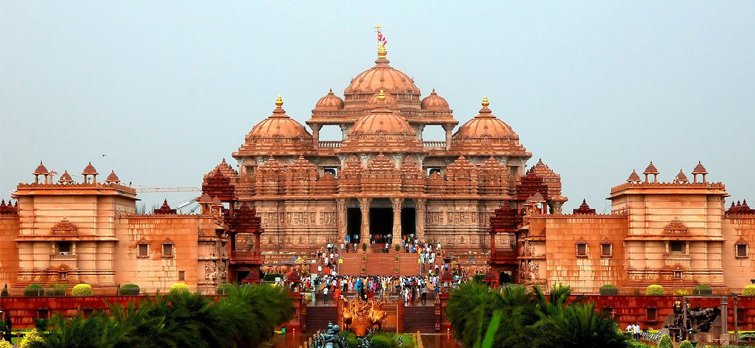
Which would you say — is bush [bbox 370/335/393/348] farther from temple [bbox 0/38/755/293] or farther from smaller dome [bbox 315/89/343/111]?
smaller dome [bbox 315/89/343/111]

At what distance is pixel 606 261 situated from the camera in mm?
87812

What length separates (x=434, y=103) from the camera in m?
138

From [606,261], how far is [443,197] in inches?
Answer: 1570

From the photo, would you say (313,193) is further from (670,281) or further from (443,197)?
(670,281)

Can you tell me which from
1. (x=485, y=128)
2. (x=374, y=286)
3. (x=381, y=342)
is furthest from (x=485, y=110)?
(x=381, y=342)

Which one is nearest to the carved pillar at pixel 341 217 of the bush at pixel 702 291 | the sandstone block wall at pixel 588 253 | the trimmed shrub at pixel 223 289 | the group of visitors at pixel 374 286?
the group of visitors at pixel 374 286

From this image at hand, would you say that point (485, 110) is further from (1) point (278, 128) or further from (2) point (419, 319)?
(2) point (419, 319)

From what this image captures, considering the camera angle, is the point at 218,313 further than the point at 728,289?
No

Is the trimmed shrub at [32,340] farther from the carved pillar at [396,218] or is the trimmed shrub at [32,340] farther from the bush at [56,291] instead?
the carved pillar at [396,218]

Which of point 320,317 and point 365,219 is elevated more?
point 365,219

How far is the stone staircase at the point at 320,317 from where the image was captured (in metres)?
84.9

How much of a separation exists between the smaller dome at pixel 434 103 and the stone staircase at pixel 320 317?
51.5 m

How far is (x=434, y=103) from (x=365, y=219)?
16345 millimetres

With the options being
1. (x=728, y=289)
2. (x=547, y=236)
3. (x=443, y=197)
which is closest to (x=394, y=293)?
(x=547, y=236)
